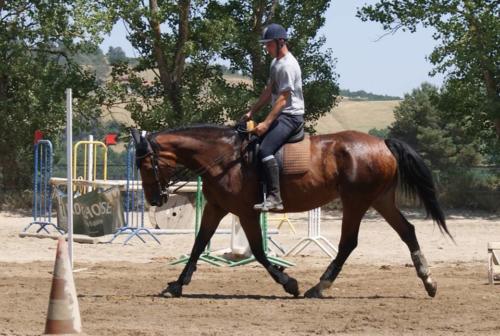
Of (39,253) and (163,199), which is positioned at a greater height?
(163,199)

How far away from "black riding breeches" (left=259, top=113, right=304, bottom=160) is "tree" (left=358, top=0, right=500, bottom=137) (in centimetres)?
1460

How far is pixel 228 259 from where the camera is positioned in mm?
13938

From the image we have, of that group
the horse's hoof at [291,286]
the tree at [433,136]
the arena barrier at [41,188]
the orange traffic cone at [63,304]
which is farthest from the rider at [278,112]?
the tree at [433,136]

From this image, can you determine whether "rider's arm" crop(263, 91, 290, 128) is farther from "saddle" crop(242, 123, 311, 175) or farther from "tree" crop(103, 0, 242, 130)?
"tree" crop(103, 0, 242, 130)

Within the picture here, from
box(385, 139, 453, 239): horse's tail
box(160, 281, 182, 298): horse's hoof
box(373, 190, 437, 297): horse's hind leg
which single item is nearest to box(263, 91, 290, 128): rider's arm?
box(385, 139, 453, 239): horse's tail

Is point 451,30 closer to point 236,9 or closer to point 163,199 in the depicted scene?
point 236,9

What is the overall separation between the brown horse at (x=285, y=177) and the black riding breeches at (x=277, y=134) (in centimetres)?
33

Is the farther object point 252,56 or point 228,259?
point 252,56

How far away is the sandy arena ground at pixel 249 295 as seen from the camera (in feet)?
26.9

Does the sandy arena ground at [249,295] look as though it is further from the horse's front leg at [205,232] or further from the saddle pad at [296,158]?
the saddle pad at [296,158]

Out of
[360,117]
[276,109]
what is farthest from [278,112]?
[360,117]

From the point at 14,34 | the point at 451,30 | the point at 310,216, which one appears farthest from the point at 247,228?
the point at 14,34

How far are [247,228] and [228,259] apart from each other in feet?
11.3

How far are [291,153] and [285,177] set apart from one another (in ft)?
0.84
